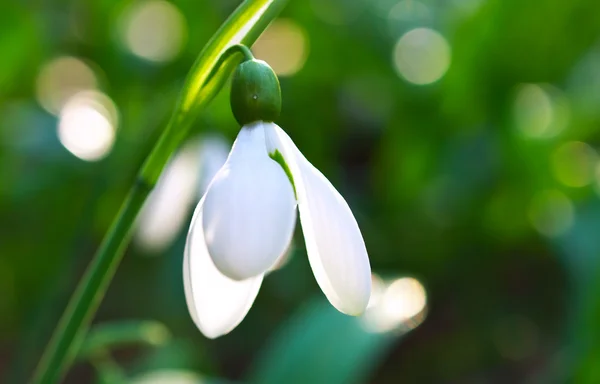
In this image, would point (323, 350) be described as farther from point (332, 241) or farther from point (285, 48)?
point (285, 48)

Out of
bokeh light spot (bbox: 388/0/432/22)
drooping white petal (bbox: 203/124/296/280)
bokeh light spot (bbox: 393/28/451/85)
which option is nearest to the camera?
drooping white petal (bbox: 203/124/296/280)

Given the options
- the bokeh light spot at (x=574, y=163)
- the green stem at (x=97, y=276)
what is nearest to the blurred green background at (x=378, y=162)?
the bokeh light spot at (x=574, y=163)

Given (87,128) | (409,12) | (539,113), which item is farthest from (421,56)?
(87,128)

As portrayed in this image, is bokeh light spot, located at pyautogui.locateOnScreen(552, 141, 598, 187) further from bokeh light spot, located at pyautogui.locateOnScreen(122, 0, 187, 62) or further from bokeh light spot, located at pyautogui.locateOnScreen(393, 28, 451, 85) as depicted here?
bokeh light spot, located at pyautogui.locateOnScreen(122, 0, 187, 62)

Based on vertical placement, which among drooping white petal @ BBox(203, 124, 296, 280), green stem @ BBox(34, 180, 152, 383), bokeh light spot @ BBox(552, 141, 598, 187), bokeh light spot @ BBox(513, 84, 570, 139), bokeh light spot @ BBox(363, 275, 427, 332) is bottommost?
green stem @ BBox(34, 180, 152, 383)

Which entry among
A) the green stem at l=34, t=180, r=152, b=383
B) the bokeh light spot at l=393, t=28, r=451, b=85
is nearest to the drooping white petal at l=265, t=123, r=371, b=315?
the green stem at l=34, t=180, r=152, b=383

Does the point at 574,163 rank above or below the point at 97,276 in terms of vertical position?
above
